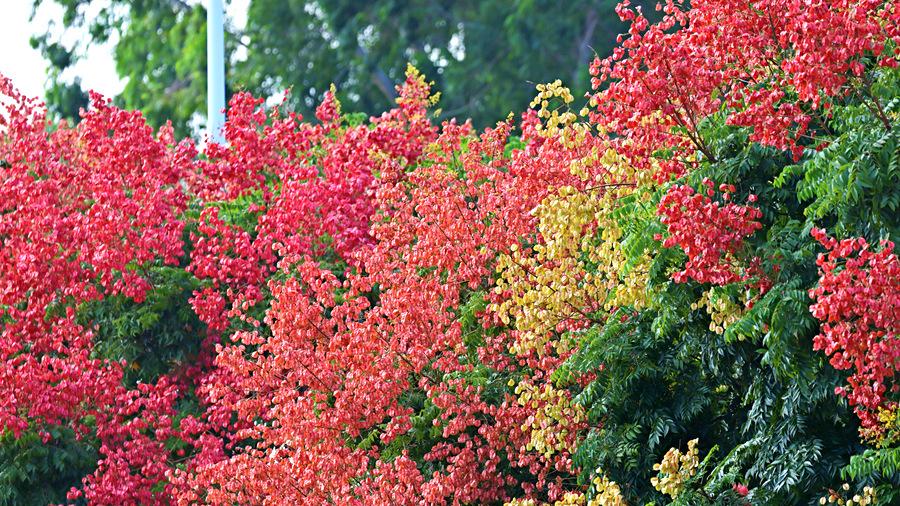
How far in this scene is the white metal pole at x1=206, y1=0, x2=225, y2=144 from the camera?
17.0m

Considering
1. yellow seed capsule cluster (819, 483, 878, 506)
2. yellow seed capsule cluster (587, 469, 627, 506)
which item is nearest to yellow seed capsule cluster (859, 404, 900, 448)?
yellow seed capsule cluster (819, 483, 878, 506)

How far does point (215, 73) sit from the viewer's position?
696 inches

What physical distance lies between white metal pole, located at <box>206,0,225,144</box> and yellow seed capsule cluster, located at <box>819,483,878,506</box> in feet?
31.6

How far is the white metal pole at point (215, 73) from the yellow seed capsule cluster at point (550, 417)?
25.2 ft

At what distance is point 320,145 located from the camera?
51.6 feet

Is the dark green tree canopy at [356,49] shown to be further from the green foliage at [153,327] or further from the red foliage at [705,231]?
the red foliage at [705,231]

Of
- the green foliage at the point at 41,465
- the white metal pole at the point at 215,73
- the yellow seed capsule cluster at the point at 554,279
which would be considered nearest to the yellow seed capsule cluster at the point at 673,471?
the yellow seed capsule cluster at the point at 554,279

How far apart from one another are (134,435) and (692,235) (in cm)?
592

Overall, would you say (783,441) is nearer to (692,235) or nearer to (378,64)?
(692,235)

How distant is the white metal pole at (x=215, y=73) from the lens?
17.0 meters

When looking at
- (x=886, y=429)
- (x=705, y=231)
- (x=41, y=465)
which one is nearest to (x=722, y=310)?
(x=705, y=231)

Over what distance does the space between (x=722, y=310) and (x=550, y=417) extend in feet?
5.14

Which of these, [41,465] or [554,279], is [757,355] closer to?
[554,279]

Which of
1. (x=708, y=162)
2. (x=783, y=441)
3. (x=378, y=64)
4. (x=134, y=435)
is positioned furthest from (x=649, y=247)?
(x=378, y=64)
